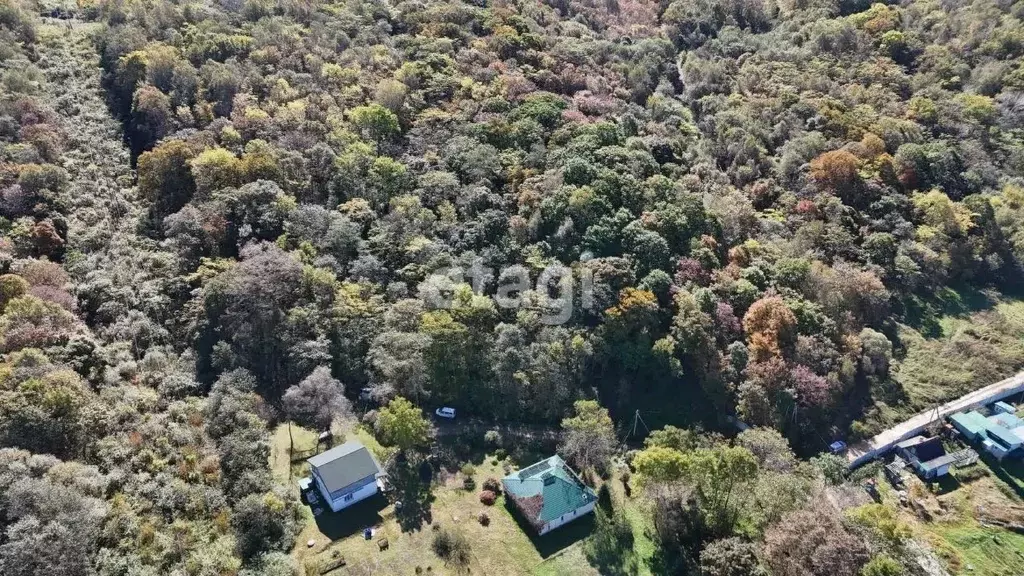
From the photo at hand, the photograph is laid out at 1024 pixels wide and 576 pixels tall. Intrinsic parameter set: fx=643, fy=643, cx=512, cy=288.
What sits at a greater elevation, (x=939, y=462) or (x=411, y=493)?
(x=939, y=462)

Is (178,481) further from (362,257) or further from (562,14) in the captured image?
(562,14)

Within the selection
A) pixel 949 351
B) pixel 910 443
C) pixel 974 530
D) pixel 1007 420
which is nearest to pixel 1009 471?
pixel 1007 420

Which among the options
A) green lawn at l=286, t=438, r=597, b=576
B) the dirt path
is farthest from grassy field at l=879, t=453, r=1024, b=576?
green lawn at l=286, t=438, r=597, b=576

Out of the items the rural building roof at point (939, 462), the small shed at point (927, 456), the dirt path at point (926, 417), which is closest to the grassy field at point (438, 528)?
the dirt path at point (926, 417)

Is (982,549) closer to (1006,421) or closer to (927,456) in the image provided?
(927,456)

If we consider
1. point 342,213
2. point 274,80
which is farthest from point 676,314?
point 274,80

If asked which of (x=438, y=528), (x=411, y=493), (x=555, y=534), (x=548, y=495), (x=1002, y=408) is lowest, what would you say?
(x=411, y=493)
